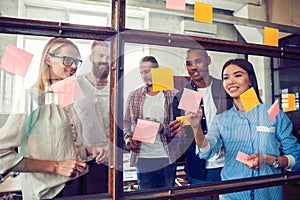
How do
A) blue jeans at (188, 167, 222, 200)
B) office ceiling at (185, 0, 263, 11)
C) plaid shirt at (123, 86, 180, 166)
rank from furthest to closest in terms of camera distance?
office ceiling at (185, 0, 263, 11)
blue jeans at (188, 167, 222, 200)
plaid shirt at (123, 86, 180, 166)

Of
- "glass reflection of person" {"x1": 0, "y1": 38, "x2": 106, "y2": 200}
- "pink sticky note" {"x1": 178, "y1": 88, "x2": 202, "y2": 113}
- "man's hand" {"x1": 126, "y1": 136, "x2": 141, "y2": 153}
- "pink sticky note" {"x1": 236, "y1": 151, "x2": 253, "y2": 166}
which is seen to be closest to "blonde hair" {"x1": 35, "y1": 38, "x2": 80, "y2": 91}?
"glass reflection of person" {"x1": 0, "y1": 38, "x2": 106, "y2": 200}

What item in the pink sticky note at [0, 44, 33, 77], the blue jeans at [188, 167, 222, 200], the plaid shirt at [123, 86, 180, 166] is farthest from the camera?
the blue jeans at [188, 167, 222, 200]

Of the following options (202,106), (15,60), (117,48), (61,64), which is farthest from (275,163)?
(15,60)

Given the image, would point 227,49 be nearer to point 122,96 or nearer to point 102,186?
point 122,96

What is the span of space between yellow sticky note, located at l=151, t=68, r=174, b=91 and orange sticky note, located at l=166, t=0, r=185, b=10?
0.22 m

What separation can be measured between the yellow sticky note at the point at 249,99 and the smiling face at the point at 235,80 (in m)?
0.02

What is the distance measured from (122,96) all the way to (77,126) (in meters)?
0.16

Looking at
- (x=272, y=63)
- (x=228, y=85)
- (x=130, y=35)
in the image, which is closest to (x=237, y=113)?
(x=228, y=85)

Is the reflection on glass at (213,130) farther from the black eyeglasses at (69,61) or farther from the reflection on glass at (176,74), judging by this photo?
the black eyeglasses at (69,61)

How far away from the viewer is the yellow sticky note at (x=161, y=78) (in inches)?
29.3

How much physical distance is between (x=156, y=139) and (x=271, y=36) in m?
0.61

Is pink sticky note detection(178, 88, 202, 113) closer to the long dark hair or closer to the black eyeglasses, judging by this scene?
the long dark hair

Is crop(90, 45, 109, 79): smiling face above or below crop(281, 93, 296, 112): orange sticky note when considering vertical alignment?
above

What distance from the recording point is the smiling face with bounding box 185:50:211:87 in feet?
2.58
